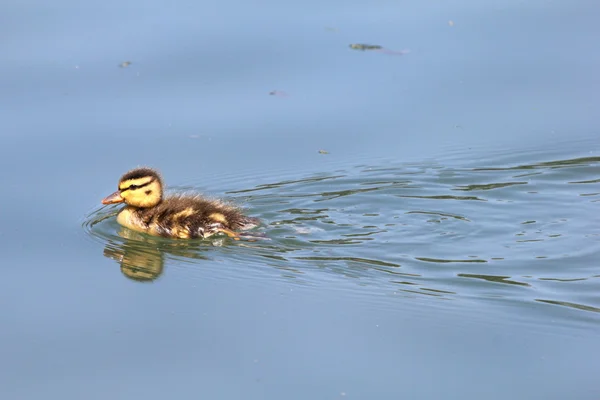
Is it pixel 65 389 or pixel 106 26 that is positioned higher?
pixel 106 26

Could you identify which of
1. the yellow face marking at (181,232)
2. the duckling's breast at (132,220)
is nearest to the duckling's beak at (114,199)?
the duckling's breast at (132,220)

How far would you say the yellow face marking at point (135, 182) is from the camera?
6.95 meters

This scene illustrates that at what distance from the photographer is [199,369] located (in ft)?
16.5

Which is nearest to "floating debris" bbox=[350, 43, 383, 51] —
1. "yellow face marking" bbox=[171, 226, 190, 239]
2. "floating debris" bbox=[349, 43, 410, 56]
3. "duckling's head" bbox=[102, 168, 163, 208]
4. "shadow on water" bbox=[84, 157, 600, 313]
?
"floating debris" bbox=[349, 43, 410, 56]

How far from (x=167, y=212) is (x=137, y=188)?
240mm

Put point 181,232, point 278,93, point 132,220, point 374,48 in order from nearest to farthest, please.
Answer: point 181,232 < point 132,220 < point 278,93 < point 374,48

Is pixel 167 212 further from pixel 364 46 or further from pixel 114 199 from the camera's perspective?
pixel 364 46

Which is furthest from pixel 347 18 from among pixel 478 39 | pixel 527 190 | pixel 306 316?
pixel 306 316

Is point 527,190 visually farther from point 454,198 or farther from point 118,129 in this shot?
point 118,129

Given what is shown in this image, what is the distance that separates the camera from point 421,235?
6766 mm

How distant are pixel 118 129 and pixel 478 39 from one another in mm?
2949

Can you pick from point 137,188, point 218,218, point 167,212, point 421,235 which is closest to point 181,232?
point 167,212

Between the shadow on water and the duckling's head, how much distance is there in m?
0.20

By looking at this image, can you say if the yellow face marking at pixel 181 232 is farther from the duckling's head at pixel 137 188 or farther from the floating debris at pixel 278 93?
the floating debris at pixel 278 93
